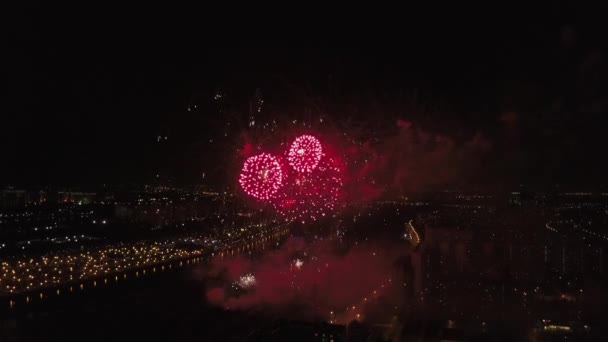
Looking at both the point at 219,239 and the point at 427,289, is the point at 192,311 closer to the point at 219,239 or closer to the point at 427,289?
the point at 427,289

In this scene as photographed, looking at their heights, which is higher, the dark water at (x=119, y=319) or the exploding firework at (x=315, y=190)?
the exploding firework at (x=315, y=190)

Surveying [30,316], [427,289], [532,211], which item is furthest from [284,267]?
[532,211]

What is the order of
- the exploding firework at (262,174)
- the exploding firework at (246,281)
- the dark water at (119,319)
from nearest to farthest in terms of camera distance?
the dark water at (119,319) → the exploding firework at (262,174) → the exploding firework at (246,281)

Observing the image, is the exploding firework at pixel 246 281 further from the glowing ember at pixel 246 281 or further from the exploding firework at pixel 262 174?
the exploding firework at pixel 262 174

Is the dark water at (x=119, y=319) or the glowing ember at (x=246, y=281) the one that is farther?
the glowing ember at (x=246, y=281)

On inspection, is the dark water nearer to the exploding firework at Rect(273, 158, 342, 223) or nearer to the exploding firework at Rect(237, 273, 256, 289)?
the exploding firework at Rect(237, 273, 256, 289)

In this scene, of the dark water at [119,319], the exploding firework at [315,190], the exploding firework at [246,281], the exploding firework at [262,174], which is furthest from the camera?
the exploding firework at [246,281]

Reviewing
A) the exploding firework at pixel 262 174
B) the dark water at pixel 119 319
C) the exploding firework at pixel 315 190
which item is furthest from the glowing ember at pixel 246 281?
the exploding firework at pixel 262 174

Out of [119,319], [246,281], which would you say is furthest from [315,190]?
[119,319]
